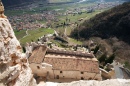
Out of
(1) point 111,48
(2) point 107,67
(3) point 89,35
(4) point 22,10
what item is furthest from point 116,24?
(4) point 22,10

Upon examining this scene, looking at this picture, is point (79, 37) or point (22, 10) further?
point (22, 10)

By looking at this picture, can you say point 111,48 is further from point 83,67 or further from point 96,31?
point 83,67

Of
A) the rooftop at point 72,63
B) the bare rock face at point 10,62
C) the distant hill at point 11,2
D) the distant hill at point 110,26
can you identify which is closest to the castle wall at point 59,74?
the rooftop at point 72,63

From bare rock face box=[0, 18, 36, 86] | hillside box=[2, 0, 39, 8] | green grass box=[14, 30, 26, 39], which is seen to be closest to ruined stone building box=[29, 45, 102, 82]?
bare rock face box=[0, 18, 36, 86]

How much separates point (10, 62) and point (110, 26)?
2315 inches

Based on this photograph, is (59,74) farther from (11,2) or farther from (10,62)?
(11,2)

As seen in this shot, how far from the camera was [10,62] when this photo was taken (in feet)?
40.3

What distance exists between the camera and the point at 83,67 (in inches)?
1067

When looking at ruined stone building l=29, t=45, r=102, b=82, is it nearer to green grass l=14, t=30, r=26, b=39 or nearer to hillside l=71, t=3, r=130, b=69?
hillside l=71, t=3, r=130, b=69

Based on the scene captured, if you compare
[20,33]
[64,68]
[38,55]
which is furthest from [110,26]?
[20,33]

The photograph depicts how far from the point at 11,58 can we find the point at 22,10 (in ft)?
541

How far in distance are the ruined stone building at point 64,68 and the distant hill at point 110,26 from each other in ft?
99.4

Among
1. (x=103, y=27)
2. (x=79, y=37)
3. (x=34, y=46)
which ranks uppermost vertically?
(x=34, y=46)

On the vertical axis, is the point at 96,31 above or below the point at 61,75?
below
